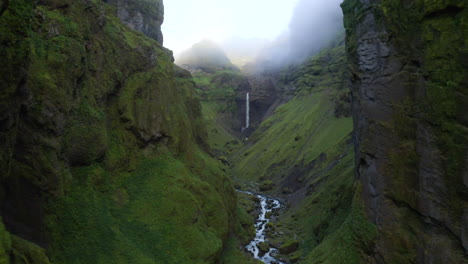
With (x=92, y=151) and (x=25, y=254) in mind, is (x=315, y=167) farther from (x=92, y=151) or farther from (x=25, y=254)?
(x=25, y=254)

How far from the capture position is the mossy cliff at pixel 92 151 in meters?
18.4

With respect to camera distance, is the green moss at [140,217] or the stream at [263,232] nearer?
the green moss at [140,217]

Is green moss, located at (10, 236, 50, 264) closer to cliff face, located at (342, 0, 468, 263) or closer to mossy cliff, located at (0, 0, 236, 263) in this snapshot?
mossy cliff, located at (0, 0, 236, 263)

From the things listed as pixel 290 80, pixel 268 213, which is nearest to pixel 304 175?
pixel 268 213

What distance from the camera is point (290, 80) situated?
7628 inches

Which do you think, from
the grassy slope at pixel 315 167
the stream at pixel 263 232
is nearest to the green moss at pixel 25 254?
the grassy slope at pixel 315 167

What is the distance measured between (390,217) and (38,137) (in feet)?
108

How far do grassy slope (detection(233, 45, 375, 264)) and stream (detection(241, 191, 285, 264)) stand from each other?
2.97 m

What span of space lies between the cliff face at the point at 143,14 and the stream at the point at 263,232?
5775 cm

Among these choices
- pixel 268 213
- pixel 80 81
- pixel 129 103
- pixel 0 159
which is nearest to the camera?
pixel 0 159

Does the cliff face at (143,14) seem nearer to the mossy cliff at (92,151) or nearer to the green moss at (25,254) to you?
the mossy cliff at (92,151)

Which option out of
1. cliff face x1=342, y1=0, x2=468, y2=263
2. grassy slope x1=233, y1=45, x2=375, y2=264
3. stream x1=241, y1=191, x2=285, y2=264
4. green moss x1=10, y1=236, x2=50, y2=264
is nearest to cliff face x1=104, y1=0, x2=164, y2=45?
stream x1=241, y1=191, x2=285, y2=264

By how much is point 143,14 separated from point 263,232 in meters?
67.3

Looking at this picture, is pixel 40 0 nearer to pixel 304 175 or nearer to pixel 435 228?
pixel 435 228
